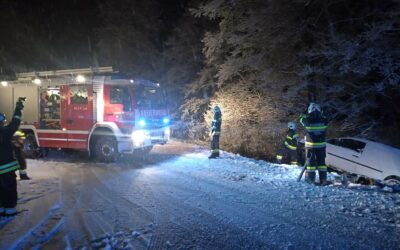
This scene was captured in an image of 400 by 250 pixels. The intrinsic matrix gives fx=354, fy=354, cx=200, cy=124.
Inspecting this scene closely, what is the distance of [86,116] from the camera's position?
11.8 metres

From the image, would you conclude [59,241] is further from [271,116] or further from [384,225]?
[271,116]

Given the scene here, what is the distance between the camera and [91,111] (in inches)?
459

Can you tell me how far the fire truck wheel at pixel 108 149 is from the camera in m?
11.6

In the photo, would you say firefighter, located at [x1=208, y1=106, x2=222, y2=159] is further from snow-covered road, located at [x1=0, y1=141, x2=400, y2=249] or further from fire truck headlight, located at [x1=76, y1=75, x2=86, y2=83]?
fire truck headlight, located at [x1=76, y1=75, x2=86, y2=83]

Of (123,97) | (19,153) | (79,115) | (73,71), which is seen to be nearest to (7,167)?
(19,153)

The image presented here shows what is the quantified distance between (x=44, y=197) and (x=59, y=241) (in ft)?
8.55

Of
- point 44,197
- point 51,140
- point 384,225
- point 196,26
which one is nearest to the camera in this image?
point 384,225

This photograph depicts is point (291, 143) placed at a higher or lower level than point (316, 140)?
lower

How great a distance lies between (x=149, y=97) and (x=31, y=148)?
4925 millimetres

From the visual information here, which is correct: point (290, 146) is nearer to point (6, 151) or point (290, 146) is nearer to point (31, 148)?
point (6, 151)

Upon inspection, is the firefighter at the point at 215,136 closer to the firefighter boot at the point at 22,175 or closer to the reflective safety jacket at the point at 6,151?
the firefighter boot at the point at 22,175

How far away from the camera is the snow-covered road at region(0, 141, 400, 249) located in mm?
4895

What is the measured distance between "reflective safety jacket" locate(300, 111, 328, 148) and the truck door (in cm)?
704

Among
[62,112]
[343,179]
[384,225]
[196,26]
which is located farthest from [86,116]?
[196,26]
